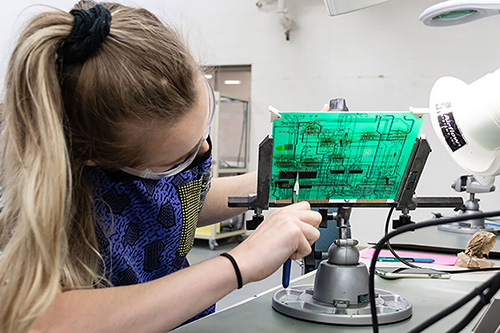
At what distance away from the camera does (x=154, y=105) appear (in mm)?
653

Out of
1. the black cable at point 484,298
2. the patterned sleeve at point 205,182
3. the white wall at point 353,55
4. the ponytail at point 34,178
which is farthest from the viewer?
the white wall at point 353,55

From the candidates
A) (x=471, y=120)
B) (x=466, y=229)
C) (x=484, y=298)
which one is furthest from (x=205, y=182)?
(x=466, y=229)

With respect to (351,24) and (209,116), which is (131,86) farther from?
(351,24)

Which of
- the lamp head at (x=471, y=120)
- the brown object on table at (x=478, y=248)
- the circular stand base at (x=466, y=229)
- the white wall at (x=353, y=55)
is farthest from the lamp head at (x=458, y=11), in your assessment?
the white wall at (x=353, y=55)

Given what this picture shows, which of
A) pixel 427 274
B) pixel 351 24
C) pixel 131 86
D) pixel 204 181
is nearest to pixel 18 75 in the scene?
pixel 131 86

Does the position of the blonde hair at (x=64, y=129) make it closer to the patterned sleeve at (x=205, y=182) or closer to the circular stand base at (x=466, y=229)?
the patterned sleeve at (x=205, y=182)

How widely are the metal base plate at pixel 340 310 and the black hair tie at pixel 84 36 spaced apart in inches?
19.6

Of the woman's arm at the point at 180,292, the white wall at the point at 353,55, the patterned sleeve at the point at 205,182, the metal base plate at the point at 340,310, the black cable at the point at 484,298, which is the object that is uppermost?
the white wall at the point at 353,55

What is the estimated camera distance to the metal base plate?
0.72m

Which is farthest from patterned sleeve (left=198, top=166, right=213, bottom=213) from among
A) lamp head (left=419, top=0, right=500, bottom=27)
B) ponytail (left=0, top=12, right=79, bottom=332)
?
lamp head (left=419, top=0, right=500, bottom=27)

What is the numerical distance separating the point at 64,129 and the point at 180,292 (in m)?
0.27

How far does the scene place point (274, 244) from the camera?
2.26ft

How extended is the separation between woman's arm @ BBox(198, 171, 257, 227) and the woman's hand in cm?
37

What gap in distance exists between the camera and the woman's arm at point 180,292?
0.59 metres
